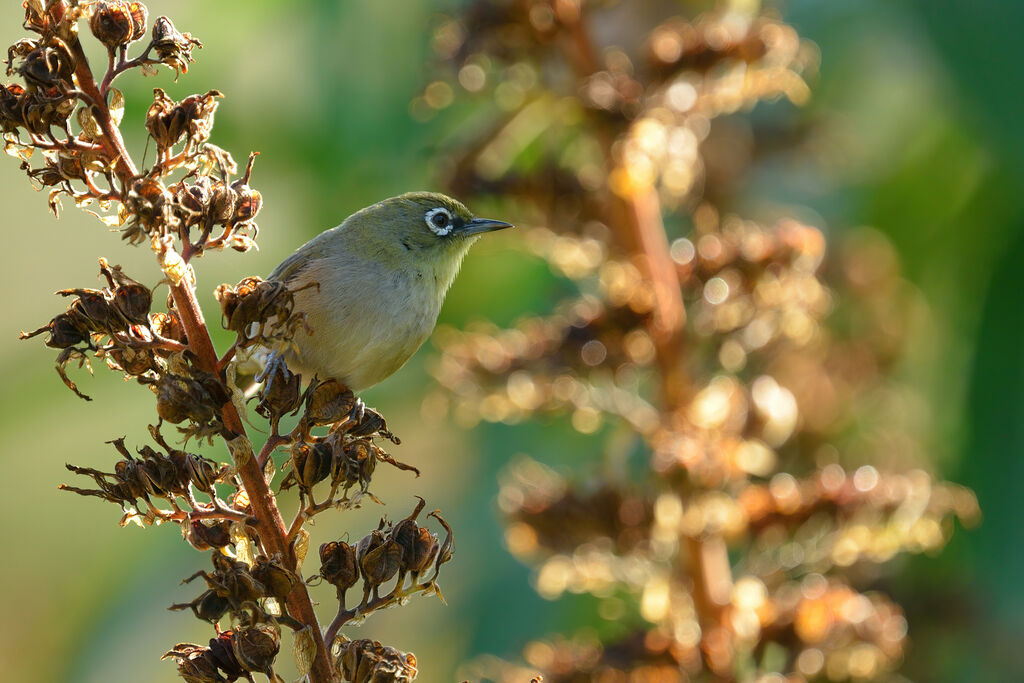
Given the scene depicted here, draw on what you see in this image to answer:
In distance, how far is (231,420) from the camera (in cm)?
212

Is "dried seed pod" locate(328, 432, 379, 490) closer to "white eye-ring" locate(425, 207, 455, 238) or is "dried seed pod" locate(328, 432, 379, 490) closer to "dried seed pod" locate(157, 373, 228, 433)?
"dried seed pod" locate(157, 373, 228, 433)

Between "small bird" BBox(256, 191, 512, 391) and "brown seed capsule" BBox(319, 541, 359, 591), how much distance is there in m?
0.88

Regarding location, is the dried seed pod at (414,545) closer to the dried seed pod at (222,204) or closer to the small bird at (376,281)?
the dried seed pod at (222,204)

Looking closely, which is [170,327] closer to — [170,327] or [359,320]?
[170,327]

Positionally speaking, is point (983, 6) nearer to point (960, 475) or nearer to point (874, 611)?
point (960, 475)

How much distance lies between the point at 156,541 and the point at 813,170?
4.29m

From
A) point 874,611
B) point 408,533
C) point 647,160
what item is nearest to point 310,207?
point 647,160

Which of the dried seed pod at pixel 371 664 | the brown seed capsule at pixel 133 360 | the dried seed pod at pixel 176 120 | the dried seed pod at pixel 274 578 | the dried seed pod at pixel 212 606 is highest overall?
the dried seed pod at pixel 176 120

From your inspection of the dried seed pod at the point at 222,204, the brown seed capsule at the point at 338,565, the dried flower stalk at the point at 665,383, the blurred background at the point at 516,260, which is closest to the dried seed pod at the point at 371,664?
the brown seed capsule at the point at 338,565

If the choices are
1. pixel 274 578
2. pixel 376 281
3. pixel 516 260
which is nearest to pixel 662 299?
pixel 376 281

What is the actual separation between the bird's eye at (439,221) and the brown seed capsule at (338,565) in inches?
67.4

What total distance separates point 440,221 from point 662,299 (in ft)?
2.43

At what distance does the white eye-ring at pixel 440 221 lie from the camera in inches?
147

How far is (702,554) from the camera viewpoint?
367cm
